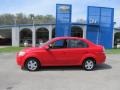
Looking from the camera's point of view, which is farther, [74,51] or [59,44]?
[59,44]

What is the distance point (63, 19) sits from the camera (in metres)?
33.8

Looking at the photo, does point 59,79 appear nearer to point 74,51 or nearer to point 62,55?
point 62,55

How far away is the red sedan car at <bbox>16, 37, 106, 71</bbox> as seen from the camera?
13.3 metres

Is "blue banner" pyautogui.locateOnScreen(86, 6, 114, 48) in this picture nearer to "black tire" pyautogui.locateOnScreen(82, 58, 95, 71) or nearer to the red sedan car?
the red sedan car

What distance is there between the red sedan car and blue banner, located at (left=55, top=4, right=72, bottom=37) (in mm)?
19786

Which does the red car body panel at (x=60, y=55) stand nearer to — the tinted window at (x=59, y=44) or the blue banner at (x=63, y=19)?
the tinted window at (x=59, y=44)

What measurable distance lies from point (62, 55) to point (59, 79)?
8.29 feet

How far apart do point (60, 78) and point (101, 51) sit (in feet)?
11.0

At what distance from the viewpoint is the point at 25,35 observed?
67.1 m

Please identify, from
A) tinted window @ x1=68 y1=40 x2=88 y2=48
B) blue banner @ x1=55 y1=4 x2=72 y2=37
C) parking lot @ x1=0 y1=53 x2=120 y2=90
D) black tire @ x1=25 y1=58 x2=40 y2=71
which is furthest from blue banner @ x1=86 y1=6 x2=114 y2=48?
black tire @ x1=25 y1=58 x2=40 y2=71

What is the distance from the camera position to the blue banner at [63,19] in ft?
110

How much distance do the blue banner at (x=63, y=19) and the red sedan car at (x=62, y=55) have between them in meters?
19.8

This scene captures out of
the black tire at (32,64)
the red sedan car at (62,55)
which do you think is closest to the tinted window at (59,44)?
the red sedan car at (62,55)

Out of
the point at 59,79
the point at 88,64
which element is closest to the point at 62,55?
the point at 88,64
